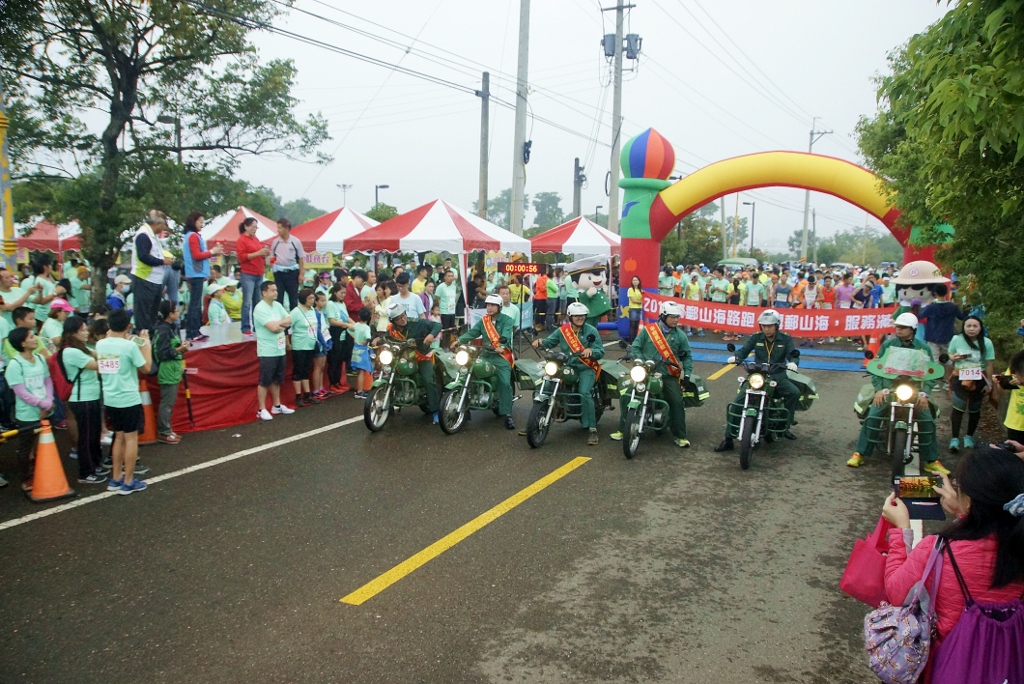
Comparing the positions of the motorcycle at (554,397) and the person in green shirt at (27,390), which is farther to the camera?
the motorcycle at (554,397)

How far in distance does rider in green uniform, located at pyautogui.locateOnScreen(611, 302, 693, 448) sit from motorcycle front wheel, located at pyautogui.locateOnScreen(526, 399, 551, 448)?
974 millimetres

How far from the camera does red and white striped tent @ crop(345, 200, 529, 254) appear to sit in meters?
17.5

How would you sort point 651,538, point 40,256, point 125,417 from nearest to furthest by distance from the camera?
point 651,538
point 125,417
point 40,256

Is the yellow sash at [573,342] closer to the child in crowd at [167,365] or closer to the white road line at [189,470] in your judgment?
the white road line at [189,470]

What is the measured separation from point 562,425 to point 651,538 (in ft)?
13.8

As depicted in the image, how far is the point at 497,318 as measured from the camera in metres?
10.7

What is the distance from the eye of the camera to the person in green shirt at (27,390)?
283 inches

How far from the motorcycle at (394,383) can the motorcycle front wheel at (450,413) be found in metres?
0.64

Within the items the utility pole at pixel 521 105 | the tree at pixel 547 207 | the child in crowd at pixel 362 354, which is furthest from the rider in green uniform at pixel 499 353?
the tree at pixel 547 207

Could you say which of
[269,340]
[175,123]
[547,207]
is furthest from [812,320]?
[547,207]

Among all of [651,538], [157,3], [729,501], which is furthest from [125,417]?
[157,3]

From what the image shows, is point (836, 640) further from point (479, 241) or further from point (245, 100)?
point (245, 100)

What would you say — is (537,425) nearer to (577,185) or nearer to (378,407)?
(378,407)

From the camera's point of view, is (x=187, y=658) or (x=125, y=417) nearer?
(x=187, y=658)
